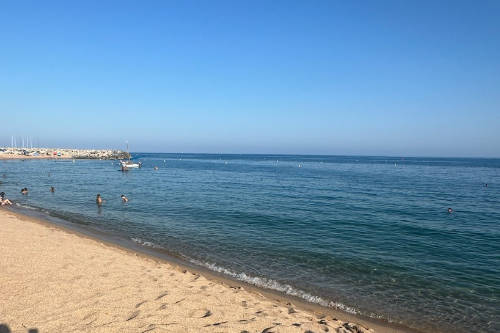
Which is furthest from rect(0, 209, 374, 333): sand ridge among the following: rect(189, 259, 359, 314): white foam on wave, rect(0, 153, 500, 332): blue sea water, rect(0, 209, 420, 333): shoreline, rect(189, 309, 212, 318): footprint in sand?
rect(0, 153, 500, 332): blue sea water

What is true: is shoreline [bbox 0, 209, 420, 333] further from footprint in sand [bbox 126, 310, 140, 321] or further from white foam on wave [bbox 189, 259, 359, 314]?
footprint in sand [bbox 126, 310, 140, 321]

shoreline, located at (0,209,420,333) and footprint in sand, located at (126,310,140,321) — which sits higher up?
footprint in sand, located at (126,310,140,321)

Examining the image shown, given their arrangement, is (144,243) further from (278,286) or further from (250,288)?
(278,286)

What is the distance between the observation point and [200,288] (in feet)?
32.9

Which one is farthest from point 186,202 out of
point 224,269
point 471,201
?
point 471,201

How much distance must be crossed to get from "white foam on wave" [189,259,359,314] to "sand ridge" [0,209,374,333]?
4.75ft

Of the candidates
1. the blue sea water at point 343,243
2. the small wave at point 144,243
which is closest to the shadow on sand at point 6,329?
the blue sea water at point 343,243

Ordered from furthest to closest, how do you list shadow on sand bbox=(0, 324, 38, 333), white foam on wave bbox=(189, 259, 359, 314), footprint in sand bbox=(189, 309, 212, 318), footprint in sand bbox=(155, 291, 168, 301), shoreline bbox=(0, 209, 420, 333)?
white foam on wave bbox=(189, 259, 359, 314), shoreline bbox=(0, 209, 420, 333), footprint in sand bbox=(155, 291, 168, 301), footprint in sand bbox=(189, 309, 212, 318), shadow on sand bbox=(0, 324, 38, 333)

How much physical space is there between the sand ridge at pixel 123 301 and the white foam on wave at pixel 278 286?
1.45 meters

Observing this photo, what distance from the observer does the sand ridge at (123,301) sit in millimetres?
7098

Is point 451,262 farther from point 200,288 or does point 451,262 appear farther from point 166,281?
point 166,281

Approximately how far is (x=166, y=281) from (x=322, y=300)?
208 inches

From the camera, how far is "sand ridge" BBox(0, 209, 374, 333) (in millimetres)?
7098

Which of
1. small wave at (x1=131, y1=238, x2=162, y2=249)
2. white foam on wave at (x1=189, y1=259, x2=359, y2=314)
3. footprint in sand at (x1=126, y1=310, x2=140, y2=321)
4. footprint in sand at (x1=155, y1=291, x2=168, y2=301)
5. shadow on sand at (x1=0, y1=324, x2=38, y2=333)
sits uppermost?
shadow on sand at (x1=0, y1=324, x2=38, y2=333)
